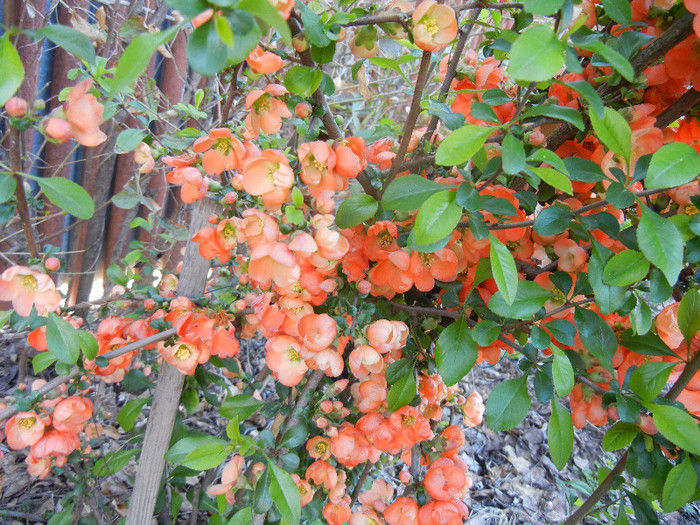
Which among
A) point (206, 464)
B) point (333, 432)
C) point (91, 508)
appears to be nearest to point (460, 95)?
point (333, 432)

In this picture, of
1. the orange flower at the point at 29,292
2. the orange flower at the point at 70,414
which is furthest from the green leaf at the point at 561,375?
the orange flower at the point at 70,414

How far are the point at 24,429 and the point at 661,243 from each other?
3.36ft

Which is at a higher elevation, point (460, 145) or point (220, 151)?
point (460, 145)

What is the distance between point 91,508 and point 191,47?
47.5 inches

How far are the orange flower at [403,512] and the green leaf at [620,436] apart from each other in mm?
318

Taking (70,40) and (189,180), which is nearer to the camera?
(70,40)

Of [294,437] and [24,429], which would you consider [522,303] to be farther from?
[24,429]

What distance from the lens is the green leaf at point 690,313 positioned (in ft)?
1.99

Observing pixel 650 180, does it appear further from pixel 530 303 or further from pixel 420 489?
pixel 420 489

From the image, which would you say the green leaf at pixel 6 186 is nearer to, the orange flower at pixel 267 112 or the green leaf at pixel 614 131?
the orange flower at pixel 267 112

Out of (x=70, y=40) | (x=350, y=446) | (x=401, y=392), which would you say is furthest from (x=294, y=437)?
(x=70, y=40)

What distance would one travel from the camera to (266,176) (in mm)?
608


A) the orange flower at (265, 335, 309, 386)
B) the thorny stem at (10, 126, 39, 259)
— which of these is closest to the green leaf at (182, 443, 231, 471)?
the orange flower at (265, 335, 309, 386)

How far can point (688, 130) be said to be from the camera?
72 cm
